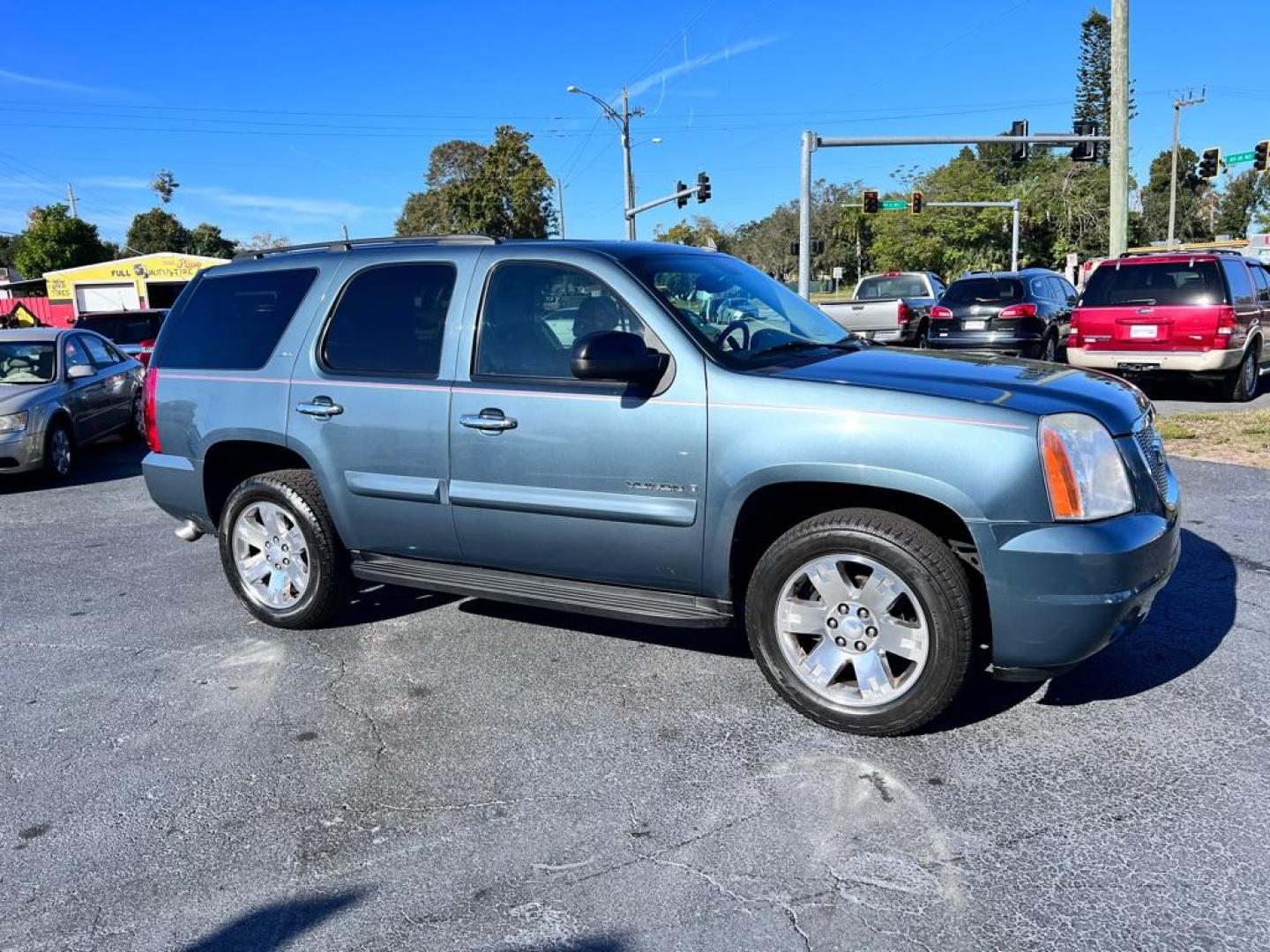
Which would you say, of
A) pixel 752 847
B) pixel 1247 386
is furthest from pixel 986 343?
pixel 752 847

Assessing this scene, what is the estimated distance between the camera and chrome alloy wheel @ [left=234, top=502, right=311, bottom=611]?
4785mm

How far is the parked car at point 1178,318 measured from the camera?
11.1m

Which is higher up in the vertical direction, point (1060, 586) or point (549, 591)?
point (1060, 586)

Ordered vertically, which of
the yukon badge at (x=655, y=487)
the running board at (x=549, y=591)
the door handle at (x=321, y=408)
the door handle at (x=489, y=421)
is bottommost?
the running board at (x=549, y=591)

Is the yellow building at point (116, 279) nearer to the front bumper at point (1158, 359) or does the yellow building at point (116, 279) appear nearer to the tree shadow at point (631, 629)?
the front bumper at point (1158, 359)

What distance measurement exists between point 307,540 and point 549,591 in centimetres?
138

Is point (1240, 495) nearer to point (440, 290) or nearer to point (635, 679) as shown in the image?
point (635, 679)

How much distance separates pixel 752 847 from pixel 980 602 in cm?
125

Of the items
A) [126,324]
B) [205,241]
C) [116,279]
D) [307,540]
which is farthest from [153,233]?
[307,540]

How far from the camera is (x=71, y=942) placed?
2568mm

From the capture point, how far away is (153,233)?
7788cm

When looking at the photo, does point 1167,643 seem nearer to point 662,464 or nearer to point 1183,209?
point 662,464

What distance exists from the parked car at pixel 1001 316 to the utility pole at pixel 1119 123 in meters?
2.33

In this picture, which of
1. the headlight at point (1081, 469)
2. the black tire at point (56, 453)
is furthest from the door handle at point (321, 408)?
the black tire at point (56, 453)
